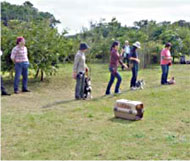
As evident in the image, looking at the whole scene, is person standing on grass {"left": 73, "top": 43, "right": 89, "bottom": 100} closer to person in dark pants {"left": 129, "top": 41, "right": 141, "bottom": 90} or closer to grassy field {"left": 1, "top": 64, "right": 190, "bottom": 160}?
grassy field {"left": 1, "top": 64, "right": 190, "bottom": 160}

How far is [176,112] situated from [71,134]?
288cm

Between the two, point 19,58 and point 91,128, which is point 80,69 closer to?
point 19,58

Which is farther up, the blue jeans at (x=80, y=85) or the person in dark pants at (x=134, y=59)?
the person in dark pants at (x=134, y=59)

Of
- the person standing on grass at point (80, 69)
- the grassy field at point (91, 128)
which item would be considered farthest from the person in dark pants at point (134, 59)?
the person standing on grass at point (80, 69)

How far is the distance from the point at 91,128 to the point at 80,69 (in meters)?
3.15

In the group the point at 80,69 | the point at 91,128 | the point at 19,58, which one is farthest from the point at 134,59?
the point at 91,128

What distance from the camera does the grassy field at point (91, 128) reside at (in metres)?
5.07

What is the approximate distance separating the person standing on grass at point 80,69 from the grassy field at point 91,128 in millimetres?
364

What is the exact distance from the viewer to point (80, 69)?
9.32 m

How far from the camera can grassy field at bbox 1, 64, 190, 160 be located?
16.6 ft

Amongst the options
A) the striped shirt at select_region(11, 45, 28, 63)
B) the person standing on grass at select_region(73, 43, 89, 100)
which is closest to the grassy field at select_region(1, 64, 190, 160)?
the person standing on grass at select_region(73, 43, 89, 100)

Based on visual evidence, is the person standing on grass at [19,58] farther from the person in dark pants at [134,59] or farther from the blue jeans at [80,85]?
the person in dark pants at [134,59]

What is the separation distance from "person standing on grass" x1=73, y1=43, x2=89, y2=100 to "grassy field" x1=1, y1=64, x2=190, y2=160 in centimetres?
36

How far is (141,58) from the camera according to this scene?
19.2 metres
